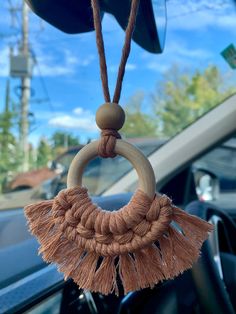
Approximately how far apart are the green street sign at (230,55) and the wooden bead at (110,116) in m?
1.38

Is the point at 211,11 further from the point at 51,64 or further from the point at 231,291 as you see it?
the point at 231,291

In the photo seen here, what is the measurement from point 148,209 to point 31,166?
4.28 feet

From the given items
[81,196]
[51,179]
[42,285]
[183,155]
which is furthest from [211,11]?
[81,196]

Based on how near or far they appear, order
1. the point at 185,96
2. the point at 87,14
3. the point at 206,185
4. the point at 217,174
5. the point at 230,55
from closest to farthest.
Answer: the point at 87,14
the point at 230,55
the point at 185,96
the point at 206,185
the point at 217,174

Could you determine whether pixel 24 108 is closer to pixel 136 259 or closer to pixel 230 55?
pixel 230 55

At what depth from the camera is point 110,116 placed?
731mm

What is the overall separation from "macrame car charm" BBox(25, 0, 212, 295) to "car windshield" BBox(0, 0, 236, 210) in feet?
2.36

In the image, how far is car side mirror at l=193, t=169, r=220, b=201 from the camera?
2945 mm

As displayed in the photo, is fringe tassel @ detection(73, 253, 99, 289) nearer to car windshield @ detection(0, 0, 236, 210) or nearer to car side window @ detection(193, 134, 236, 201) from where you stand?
car windshield @ detection(0, 0, 236, 210)

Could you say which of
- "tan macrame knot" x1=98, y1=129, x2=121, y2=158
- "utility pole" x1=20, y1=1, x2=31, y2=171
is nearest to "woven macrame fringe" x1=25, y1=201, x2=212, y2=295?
"tan macrame knot" x1=98, y1=129, x2=121, y2=158

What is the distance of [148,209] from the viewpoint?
0.72 m

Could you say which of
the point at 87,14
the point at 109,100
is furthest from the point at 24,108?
the point at 109,100

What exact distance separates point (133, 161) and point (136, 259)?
0.46ft

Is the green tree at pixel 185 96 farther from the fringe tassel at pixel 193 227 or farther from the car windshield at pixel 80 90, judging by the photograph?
the fringe tassel at pixel 193 227
